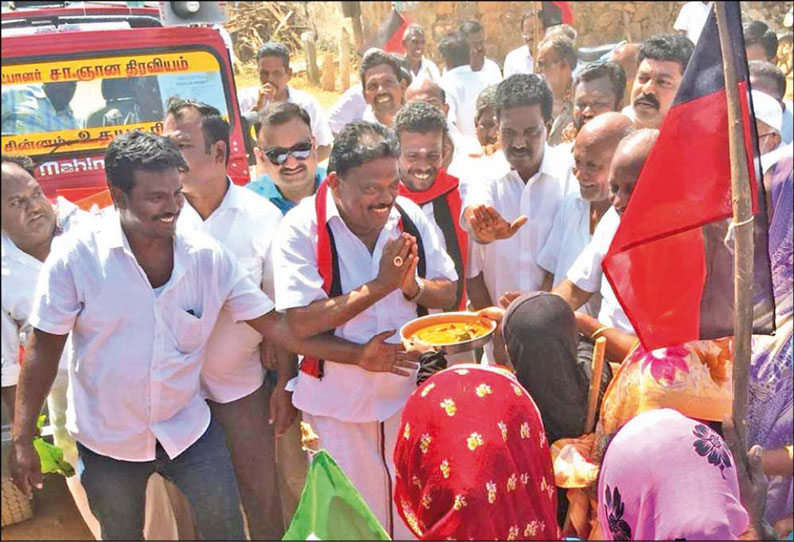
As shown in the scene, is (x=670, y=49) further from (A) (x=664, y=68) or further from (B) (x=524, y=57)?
(B) (x=524, y=57)

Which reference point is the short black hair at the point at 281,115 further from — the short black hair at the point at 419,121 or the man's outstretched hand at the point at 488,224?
the man's outstretched hand at the point at 488,224

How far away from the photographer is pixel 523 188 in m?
3.80

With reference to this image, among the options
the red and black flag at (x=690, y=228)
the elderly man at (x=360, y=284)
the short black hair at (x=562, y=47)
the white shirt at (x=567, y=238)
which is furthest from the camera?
the short black hair at (x=562, y=47)

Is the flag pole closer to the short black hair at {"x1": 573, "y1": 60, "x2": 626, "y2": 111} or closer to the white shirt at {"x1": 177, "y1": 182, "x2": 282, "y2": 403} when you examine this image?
the white shirt at {"x1": 177, "y1": 182, "x2": 282, "y2": 403}

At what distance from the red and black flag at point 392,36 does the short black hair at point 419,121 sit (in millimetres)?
3743

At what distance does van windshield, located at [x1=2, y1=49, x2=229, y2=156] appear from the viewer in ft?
14.1

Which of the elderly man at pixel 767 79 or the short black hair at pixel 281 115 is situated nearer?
the short black hair at pixel 281 115

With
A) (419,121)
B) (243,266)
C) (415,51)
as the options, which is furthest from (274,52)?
(415,51)

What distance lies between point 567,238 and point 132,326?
71.2 inches

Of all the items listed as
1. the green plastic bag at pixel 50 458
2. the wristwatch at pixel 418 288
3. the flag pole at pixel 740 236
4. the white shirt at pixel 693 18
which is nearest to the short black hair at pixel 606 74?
the wristwatch at pixel 418 288

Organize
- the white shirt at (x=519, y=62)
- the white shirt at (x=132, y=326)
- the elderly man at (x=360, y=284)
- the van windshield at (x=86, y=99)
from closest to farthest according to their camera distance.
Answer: the white shirt at (x=132, y=326)
the elderly man at (x=360, y=284)
the van windshield at (x=86, y=99)
the white shirt at (x=519, y=62)

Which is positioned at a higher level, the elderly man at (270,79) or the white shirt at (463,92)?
the elderly man at (270,79)

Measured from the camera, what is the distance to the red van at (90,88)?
430 cm

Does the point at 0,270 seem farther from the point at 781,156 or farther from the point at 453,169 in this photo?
the point at 453,169
